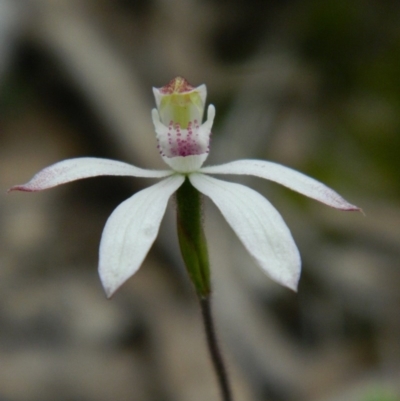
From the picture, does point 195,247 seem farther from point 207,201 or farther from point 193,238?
point 207,201

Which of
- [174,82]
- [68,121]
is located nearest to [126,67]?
[68,121]

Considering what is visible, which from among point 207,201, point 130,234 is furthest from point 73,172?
point 207,201

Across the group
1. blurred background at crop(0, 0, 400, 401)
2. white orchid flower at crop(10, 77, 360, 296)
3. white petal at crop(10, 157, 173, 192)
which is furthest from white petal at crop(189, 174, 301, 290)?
blurred background at crop(0, 0, 400, 401)

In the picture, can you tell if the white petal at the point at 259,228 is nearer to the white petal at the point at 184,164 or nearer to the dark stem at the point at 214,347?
the white petal at the point at 184,164

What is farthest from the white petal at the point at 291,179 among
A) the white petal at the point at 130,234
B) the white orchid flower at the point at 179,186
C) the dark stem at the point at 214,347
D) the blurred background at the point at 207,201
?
the blurred background at the point at 207,201

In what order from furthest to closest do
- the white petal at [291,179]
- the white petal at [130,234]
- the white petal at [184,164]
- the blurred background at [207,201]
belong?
the blurred background at [207,201]
the white petal at [184,164]
the white petal at [291,179]
the white petal at [130,234]

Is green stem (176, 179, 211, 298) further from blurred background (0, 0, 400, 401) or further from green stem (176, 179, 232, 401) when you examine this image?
blurred background (0, 0, 400, 401)

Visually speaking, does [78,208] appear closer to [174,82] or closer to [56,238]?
[56,238]
